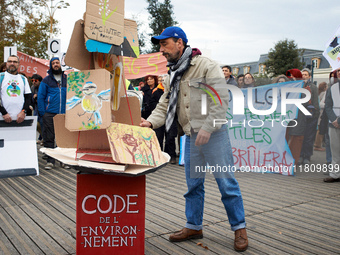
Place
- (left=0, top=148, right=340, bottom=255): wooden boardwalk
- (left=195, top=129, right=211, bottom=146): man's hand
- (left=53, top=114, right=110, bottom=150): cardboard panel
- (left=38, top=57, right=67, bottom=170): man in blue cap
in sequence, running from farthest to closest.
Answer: (left=38, top=57, right=67, bottom=170): man in blue cap → (left=0, top=148, right=340, bottom=255): wooden boardwalk → (left=195, top=129, right=211, bottom=146): man's hand → (left=53, top=114, right=110, bottom=150): cardboard panel

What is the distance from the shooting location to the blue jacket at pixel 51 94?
7.09m

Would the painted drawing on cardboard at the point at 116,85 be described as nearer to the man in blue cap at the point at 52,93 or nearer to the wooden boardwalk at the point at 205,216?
the wooden boardwalk at the point at 205,216

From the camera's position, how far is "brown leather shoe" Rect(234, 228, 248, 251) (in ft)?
11.0

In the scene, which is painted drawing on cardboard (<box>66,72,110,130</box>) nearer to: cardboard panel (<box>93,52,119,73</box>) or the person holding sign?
cardboard panel (<box>93,52,119,73</box>)

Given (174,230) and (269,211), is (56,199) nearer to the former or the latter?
(174,230)

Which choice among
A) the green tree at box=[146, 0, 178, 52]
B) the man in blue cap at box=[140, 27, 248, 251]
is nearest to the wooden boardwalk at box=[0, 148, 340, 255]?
the man in blue cap at box=[140, 27, 248, 251]

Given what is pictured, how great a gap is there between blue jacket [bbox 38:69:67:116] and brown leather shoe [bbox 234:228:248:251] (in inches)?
189

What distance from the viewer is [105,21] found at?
2848 millimetres

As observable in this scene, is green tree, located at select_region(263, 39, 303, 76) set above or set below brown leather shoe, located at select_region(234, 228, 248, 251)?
above

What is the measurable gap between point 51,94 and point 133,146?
4767 millimetres

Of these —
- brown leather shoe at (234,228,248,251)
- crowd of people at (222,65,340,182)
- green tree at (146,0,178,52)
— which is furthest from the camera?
green tree at (146,0,178,52)

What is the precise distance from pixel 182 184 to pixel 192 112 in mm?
2967

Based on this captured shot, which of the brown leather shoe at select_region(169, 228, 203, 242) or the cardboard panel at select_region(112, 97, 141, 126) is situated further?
the brown leather shoe at select_region(169, 228, 203, 242)

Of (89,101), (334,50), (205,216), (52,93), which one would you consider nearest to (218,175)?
(205,216)
